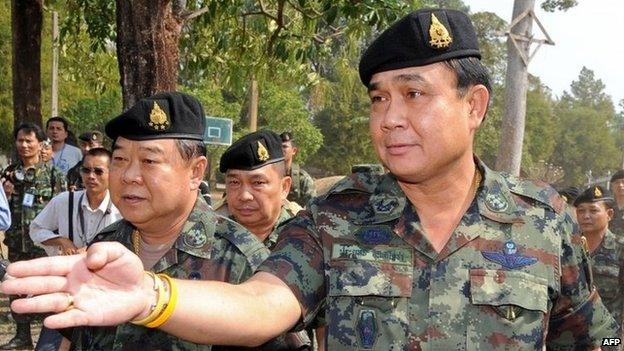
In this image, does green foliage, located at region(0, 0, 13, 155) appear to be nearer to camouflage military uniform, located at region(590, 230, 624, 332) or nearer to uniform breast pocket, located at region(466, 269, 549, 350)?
camouflage military uniform, located at region(590, 230, 624, 332)

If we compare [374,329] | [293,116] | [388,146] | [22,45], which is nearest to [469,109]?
[388,146]

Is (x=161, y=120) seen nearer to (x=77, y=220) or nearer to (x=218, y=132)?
(x=77, y=220)

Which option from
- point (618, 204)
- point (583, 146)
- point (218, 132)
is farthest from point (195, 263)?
point (583, 146)

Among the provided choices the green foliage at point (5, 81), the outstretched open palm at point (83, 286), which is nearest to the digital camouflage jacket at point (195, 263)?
the outstretched open palm at point (83, 286)

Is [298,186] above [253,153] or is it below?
below

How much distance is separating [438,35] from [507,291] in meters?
0.75

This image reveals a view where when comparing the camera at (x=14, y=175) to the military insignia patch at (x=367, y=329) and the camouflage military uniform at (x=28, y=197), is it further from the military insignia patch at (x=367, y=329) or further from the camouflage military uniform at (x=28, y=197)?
the military insignia patch at (x=367, y=329)

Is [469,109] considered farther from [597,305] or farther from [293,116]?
[293,116]

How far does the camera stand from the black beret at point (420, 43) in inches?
86.0

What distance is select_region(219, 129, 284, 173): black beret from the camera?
15.1 ft

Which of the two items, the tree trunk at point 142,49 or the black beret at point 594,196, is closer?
the tree trunk at point 142,49

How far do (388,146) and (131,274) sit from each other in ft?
2.80

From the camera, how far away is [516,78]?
11125mm

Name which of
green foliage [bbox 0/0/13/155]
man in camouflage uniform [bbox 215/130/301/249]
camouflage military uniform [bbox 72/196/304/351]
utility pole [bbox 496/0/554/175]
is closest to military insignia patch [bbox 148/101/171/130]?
camouflage military uniform [bbox 72/196/304/351]
